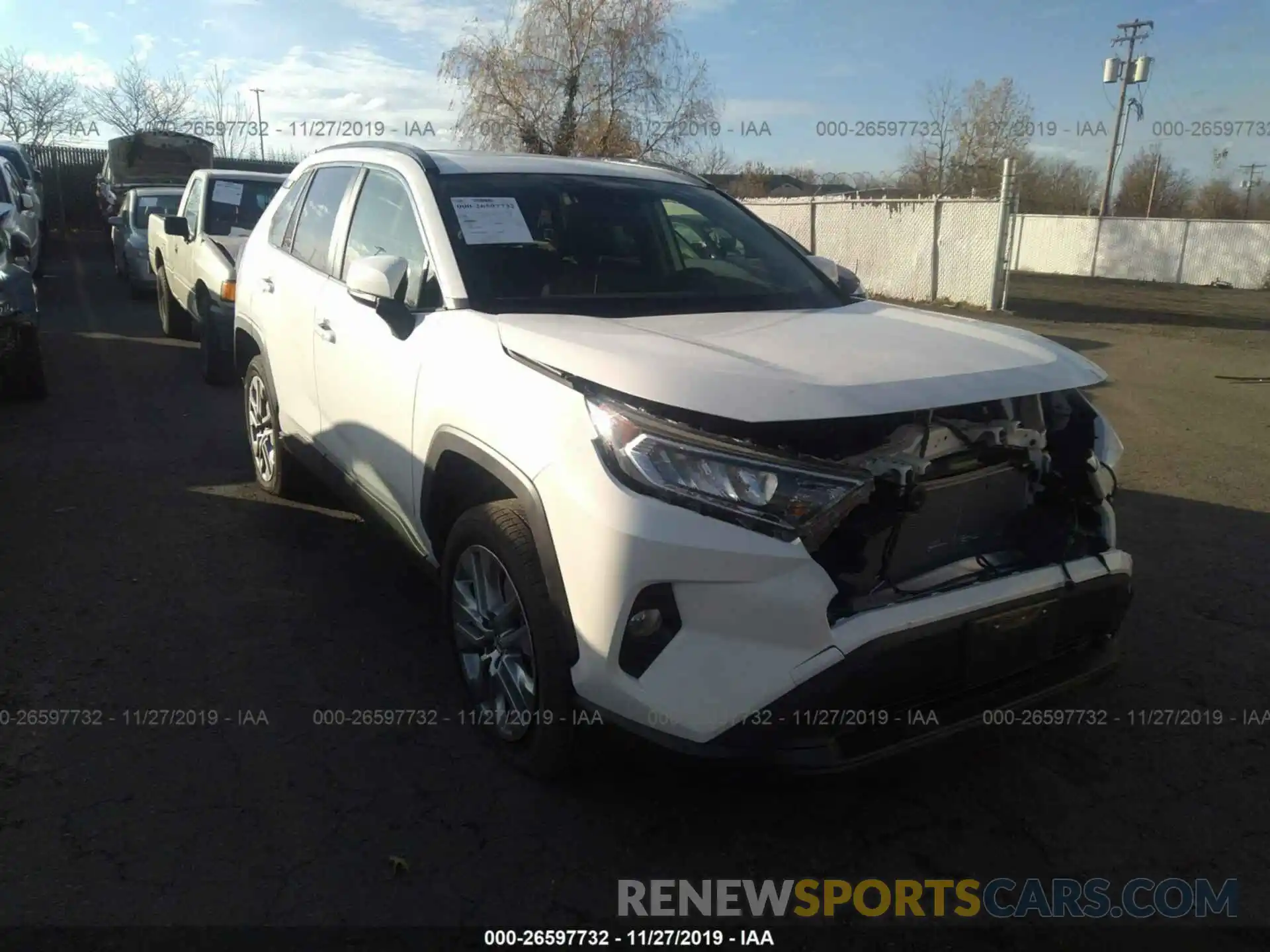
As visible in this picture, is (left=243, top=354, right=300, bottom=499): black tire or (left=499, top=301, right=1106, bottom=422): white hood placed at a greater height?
→ (left=499, top=301, right=1106, bottom=422): white hood

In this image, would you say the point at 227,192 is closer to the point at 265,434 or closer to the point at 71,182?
the point at 265,434

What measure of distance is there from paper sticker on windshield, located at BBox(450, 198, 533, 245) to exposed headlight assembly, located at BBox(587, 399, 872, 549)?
1.36 metres

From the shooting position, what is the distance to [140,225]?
43.9 ft

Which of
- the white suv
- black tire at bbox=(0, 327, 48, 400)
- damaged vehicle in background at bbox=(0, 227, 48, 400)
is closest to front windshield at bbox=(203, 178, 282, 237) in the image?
damaged vehicle in background at bbox=(0, 227, 48, 400)

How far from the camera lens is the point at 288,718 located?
328cm

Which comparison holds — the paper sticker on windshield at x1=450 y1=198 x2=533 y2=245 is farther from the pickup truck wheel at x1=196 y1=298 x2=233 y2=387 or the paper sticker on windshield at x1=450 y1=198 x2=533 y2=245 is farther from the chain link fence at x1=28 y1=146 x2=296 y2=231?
the chain link fence at x1=28 y1=146 x2=296 y2=231

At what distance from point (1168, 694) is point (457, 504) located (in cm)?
267

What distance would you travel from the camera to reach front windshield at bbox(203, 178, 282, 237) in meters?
9.59

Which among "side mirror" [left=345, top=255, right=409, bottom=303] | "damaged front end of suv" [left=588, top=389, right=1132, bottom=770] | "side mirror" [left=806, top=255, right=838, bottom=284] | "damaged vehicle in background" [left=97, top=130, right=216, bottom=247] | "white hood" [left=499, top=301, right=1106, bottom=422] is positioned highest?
"damaged vehicle in background" [left=97, top=130, right=216, bottom=247]

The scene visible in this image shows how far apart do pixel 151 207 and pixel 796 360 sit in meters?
13.5

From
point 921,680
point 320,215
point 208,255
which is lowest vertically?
point 921,680

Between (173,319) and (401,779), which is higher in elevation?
(173,319)

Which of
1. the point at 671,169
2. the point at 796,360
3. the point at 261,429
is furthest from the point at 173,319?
the point at 796,360

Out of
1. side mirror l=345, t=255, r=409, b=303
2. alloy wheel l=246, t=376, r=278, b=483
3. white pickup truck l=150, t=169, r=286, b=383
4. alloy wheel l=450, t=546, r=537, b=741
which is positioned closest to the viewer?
alloy wheel l=450, t=546, r=537, b=741
